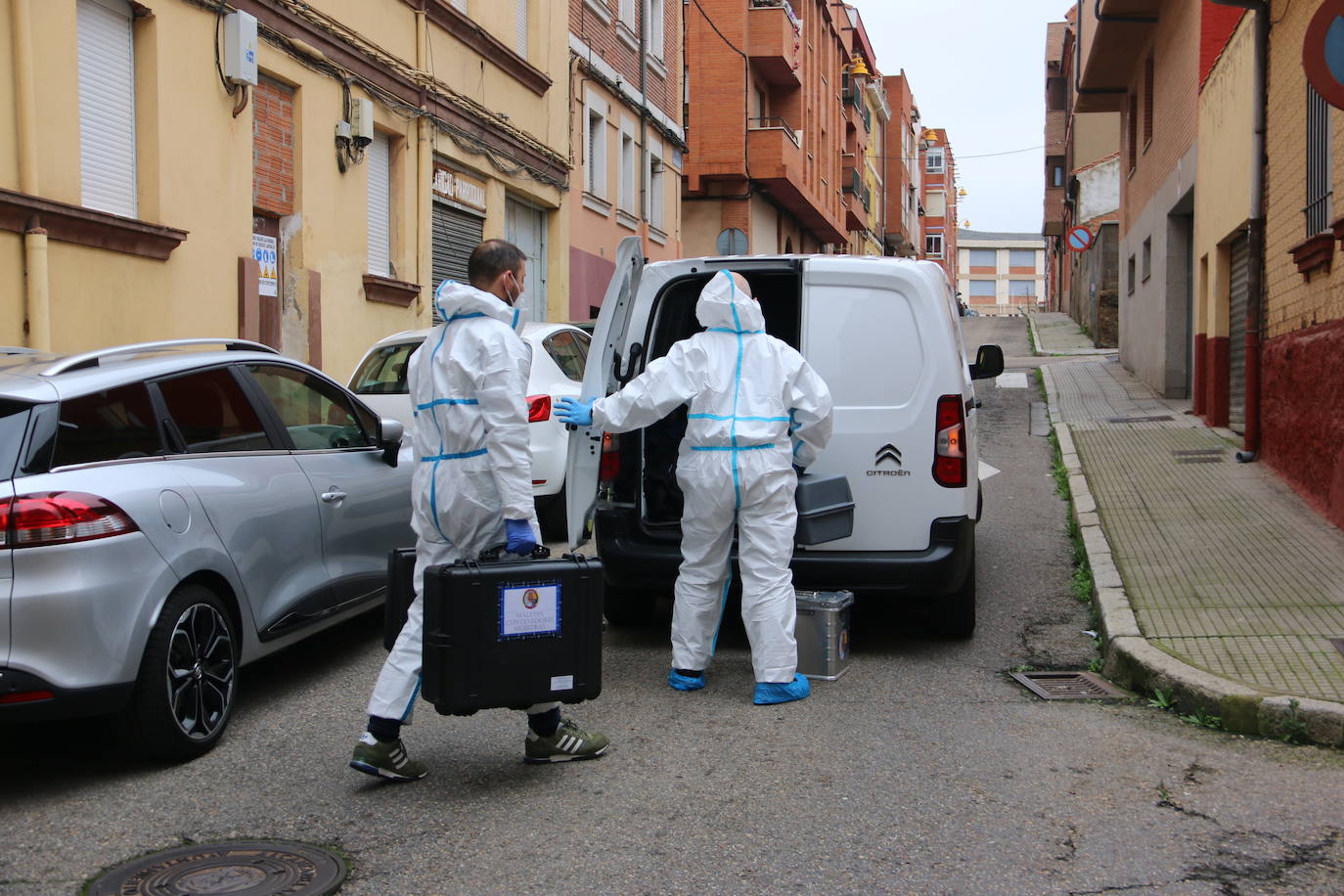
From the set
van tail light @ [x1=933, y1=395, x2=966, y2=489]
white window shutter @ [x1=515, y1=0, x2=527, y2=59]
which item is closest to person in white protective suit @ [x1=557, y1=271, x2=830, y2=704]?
van tail light @ [x1=933, y1=395, x2=966, y2=489]

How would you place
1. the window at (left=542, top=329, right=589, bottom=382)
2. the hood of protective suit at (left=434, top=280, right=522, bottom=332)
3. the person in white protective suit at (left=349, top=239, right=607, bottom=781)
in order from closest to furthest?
the person in white protective suit at (left=349, top=239, right=607, bottom=781), the hood of protective suit at (left=434, top=280, right=522, bottom=332), the window at (left=542, top=329, right=589, bottom=382)

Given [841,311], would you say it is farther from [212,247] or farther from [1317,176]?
[212,247]

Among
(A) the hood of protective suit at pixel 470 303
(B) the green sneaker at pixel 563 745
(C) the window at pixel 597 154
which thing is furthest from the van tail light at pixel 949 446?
(C) the window at pixel 597 154

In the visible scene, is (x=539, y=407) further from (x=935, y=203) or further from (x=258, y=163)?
(x=935, y=203)

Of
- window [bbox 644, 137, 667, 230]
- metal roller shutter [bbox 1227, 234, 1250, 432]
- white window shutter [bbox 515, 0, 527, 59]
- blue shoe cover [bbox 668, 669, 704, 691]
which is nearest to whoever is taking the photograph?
blue shoe cover [bbox 668, 669, 704, 691]

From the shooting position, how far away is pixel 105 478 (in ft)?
14.9

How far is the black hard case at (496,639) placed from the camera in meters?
4.36

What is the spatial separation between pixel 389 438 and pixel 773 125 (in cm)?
2793

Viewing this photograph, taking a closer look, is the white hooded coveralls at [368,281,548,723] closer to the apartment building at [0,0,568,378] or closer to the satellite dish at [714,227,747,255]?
the apartment building at [0,0,568,378]

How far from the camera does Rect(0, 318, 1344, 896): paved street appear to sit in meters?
3.69

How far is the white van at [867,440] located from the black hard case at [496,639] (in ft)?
5.31

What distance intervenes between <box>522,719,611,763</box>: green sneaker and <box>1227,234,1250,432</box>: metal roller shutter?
10.2 metres

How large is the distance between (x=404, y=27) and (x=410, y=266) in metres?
2.64

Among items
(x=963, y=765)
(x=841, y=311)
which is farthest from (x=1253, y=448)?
(x=963, y=765)
